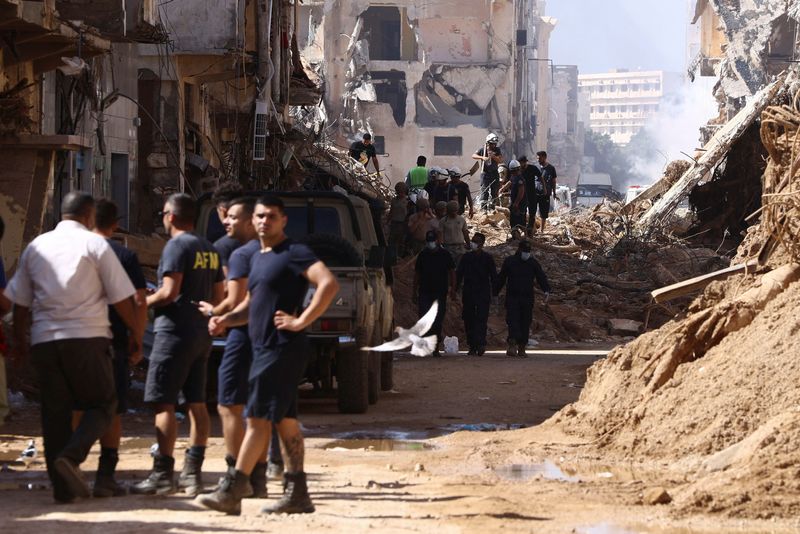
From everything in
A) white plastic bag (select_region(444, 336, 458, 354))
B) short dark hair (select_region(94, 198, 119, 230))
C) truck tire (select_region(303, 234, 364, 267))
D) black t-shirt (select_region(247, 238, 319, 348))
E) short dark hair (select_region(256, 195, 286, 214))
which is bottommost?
white plastic bag (select_region(444, 336, 458, 354))

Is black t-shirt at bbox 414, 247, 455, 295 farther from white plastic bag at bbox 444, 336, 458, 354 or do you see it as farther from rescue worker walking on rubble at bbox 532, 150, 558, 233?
rescue worker walking on rubble at bbox 532, 150, 558, 233

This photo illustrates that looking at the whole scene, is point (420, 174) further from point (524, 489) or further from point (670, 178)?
point (524, 489)

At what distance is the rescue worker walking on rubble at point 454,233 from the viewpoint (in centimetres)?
2569

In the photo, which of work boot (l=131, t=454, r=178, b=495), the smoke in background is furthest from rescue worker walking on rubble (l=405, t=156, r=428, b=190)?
the smoke in background

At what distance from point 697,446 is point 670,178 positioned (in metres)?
27.0

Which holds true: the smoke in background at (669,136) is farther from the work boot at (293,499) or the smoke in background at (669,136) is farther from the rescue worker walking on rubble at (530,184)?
the work boot at (293,499)

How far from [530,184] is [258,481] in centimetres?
2212

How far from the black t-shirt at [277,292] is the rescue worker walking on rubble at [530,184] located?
2207 centimetres

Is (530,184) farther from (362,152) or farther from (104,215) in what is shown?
(104,215)

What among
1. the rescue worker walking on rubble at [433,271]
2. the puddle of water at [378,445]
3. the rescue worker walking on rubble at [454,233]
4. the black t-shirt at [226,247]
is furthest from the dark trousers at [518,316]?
the black t-shirt at [226,247]

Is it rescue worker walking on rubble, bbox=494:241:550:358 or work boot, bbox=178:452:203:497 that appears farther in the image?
rescue worker walking on rubble, bbox=494:241:550:358

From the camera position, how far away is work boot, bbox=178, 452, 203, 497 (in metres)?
9.10

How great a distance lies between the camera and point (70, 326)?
8547mm

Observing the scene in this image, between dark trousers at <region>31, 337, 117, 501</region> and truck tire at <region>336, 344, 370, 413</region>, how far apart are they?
5.68 m
